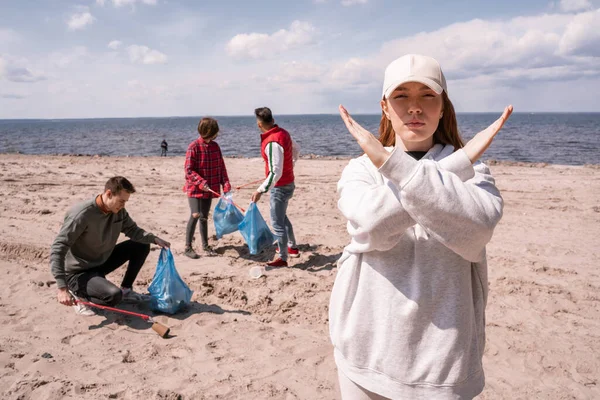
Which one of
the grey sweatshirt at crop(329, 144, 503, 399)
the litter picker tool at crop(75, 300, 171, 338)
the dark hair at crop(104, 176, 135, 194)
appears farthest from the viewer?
the dark hair at crop(104, 176, 135, 194)

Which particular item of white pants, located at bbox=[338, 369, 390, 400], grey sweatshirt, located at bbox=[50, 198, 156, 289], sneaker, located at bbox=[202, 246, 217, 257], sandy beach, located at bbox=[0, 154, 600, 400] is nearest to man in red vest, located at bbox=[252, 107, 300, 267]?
sandy beach, located at bbox=[0, 154, 600, 400]

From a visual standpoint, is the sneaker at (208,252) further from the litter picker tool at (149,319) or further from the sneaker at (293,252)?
the litter picker tool at (149,319)

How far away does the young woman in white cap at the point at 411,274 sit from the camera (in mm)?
1176

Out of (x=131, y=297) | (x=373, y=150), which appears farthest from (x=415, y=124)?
(x=131, y=297)

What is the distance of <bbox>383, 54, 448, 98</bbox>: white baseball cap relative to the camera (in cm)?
126

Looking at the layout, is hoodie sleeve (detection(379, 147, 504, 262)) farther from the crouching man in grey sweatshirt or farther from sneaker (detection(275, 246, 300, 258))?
sneaker (detection(275, 246, 300, 258))

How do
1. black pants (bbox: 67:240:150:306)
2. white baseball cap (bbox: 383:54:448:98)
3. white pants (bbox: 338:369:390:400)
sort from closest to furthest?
1. white baseball cap (bbox: 383:54:448:98)
2. white pants (bbox: 338:369:390:400)
3. black pants (bbox: 67:240:150:306)

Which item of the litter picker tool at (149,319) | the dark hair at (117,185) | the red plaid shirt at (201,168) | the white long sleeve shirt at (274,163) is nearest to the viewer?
the litter picker tool at (149,319)

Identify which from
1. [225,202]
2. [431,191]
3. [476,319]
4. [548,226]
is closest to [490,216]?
[431,191]

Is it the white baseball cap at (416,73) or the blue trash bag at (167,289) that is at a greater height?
the white baseball cap at (416,73)

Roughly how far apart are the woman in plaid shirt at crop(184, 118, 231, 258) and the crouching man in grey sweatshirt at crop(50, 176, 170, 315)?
4.17 ft

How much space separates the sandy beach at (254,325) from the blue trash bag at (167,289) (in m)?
0.13

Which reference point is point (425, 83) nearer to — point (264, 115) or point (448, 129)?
point (448, 129)

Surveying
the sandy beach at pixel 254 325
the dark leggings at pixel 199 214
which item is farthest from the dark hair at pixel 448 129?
the dark leggings at pixel 199 214
